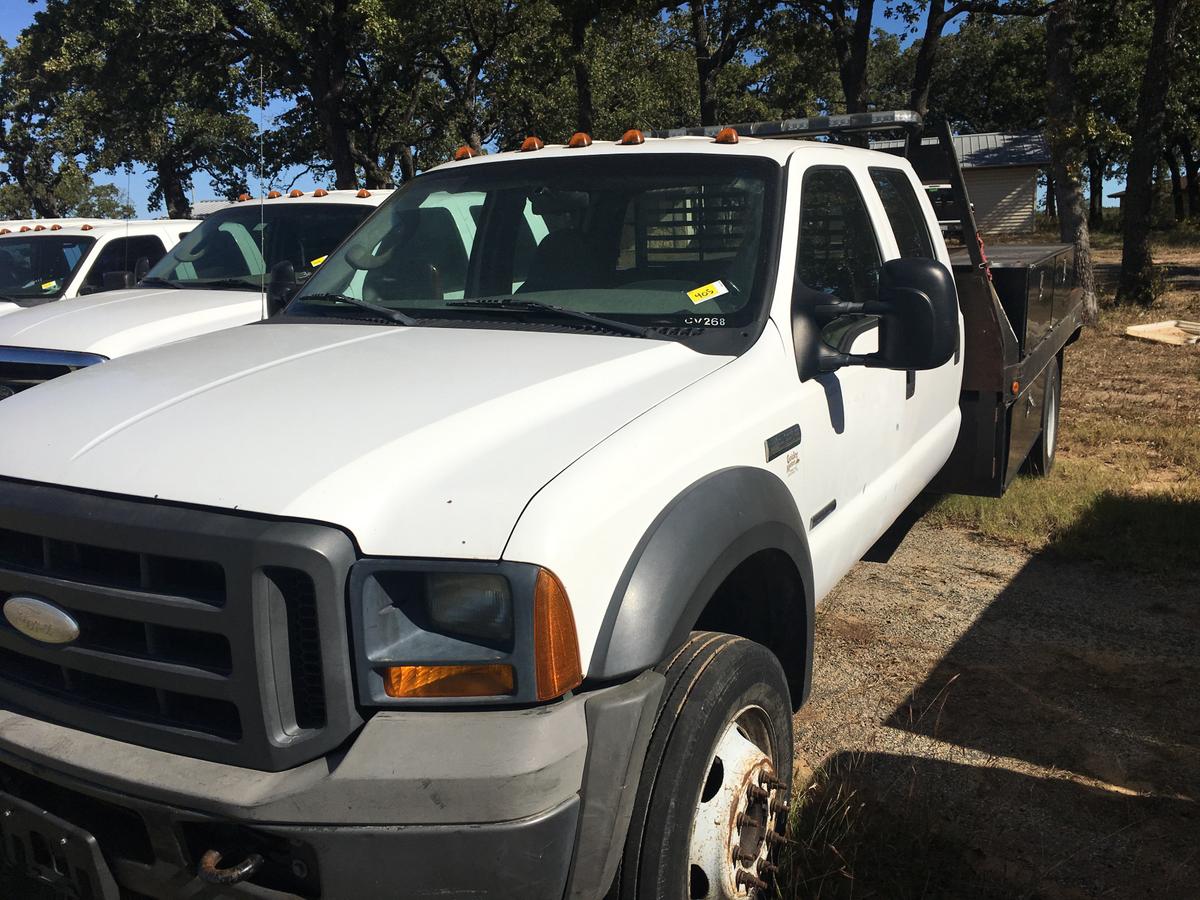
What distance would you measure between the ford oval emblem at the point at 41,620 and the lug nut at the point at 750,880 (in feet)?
5.22

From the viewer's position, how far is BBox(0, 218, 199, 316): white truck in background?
30.4 ft

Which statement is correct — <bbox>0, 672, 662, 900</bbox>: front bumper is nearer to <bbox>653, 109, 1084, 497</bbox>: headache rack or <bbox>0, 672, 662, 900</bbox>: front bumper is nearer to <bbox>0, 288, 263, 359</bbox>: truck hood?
<bbox>653, 109, 1084, 497</bbox>: headache rack

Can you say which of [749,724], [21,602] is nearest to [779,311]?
[749,724]

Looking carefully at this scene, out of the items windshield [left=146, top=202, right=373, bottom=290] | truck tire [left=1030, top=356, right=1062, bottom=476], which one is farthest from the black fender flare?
windshield [left=146, top=202, right=373, bottom=290]

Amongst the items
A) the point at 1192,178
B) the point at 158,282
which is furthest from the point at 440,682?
the point at 1192,178

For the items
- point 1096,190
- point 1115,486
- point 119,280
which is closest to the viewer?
point 1115,486

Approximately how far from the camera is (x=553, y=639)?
2049mm

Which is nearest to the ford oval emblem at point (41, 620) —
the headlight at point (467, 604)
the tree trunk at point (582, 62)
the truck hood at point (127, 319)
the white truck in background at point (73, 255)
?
the headlight at point (467, 604)

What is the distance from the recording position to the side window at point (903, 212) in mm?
4297

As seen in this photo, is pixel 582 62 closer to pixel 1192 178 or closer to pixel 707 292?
pixel 707 292

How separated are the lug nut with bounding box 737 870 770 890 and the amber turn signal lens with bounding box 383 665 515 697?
3.06 ft

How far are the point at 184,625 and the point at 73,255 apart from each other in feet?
28.3

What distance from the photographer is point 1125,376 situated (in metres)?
10.9

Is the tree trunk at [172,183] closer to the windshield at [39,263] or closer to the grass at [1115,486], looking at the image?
the windshield at [39,263]
